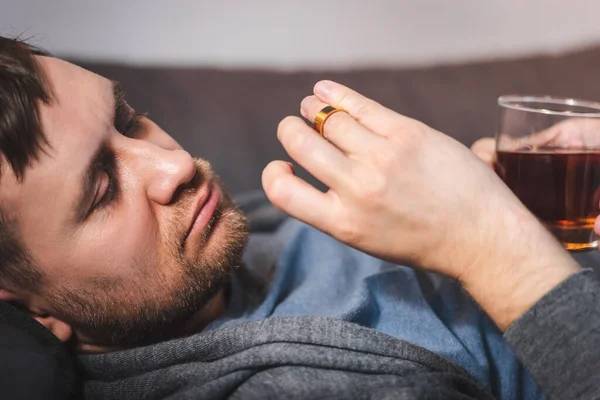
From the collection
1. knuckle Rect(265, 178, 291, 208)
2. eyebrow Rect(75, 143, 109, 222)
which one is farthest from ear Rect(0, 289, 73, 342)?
knuckle Rect(265, 178, 291, 208)

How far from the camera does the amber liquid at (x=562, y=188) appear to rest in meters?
0.75

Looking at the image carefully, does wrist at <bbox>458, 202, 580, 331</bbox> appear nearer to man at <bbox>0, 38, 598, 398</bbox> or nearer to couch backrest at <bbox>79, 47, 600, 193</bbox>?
man at <bbox>0, 38, 598, 398</bbox>

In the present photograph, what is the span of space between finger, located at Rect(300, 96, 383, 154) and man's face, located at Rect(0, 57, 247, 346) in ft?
0.94

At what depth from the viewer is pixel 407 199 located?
638 mm

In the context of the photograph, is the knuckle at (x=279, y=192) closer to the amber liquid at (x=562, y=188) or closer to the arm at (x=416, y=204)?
the arm at (x=416, y=204)

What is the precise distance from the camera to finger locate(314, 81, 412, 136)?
26.3 inches

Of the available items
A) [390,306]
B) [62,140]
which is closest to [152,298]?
[62,140]

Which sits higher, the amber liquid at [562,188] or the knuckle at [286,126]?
the knuckle at [286,126]

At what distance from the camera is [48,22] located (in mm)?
1529

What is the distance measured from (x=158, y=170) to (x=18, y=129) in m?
0.19

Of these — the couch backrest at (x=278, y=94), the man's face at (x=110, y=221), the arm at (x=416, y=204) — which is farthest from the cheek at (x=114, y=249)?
the couch backrest at (x=278, y=94)

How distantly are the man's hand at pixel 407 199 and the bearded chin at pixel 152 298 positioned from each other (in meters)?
0.29

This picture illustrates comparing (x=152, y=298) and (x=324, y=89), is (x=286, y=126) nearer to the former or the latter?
(x=324, y=89)

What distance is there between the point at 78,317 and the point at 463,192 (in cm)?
58
